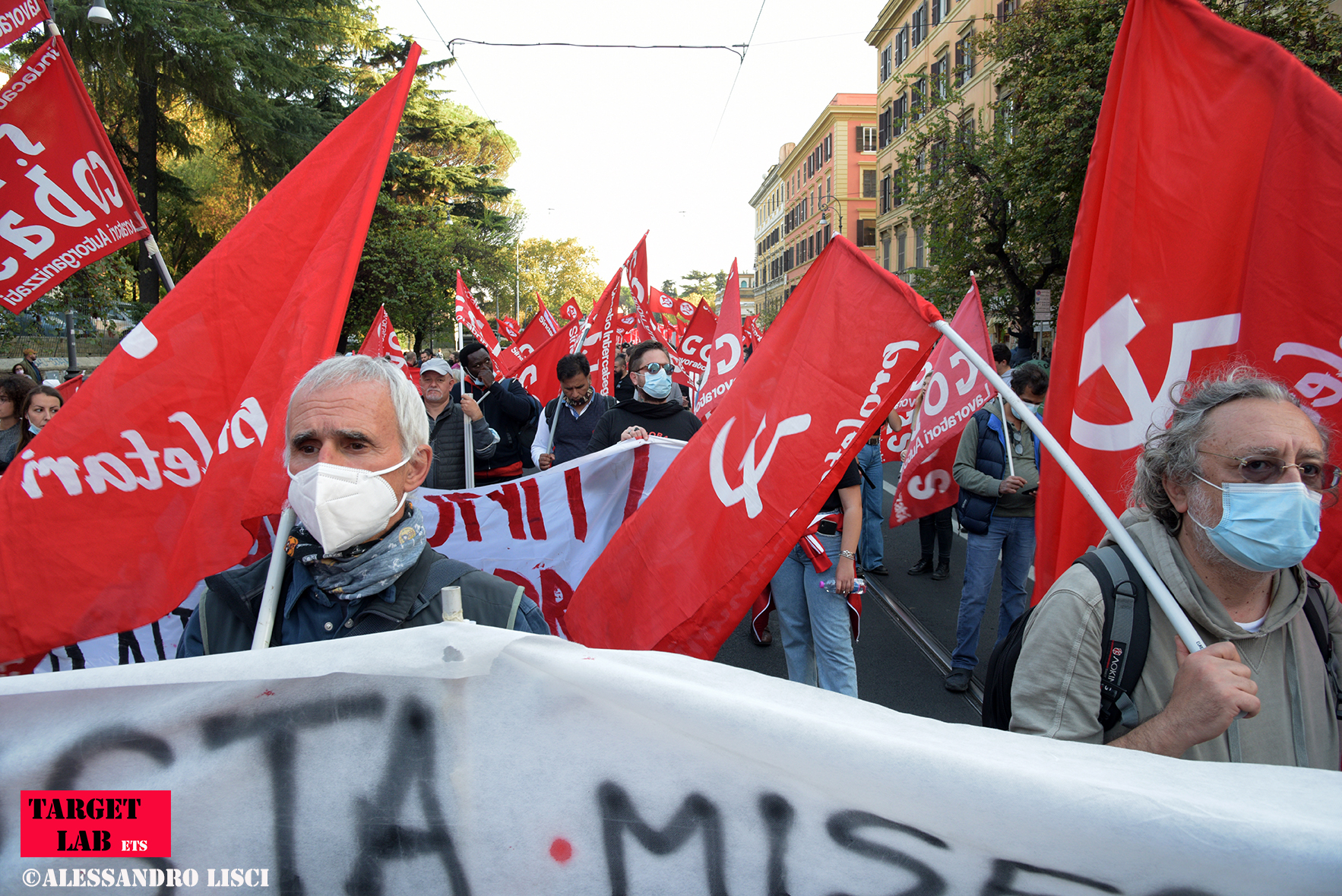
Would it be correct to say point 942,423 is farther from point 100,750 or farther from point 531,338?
point 531,338

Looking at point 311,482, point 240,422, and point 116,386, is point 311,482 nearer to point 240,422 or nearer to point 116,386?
point 240,422

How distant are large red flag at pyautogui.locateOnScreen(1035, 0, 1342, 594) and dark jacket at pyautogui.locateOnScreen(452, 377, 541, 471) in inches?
206

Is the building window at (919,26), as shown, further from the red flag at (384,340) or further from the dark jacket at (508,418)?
the dark jacket at (508,418)

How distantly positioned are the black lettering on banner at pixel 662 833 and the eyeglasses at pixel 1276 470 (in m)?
1.29

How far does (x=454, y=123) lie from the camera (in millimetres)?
34656

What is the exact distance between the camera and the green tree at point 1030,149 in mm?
13055

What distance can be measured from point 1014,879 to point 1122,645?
0.73 meters

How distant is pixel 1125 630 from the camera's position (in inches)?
62.8

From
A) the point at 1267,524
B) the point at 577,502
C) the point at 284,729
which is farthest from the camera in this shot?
the point at 577,502

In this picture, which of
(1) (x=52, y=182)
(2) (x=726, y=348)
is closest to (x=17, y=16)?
(1) (x=52, y=182)

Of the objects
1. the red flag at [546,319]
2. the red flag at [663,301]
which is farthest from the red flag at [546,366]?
the red flag at [663,301]

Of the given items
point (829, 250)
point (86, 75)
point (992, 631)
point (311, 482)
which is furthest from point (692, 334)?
point (86, 75)

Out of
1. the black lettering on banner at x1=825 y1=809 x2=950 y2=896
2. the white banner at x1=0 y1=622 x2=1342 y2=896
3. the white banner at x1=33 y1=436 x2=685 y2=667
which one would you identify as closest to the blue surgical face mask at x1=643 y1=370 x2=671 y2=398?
the white banner at x1=33 y1=436 x2=685 y2=667

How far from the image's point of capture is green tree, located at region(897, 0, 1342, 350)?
42.8 ft
